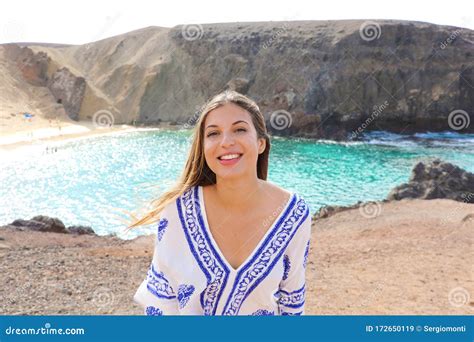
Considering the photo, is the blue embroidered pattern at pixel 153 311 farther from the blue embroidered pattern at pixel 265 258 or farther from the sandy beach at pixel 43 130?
the sandy beach at pixel 43 130

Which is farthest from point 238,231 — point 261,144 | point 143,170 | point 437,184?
point 143,170

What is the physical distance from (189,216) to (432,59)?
190 ft

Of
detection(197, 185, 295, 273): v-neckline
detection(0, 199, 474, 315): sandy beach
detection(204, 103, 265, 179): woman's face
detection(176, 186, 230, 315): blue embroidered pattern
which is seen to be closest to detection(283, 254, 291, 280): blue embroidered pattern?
detection(197, 185, 295, 273): v-neckline

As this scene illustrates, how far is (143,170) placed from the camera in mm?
29250

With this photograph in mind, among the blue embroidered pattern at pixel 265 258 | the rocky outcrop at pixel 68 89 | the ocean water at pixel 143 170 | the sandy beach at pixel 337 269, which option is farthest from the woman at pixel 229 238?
the rocky outcrop at pixel 68 89

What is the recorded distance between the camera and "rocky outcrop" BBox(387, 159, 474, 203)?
56.4 feet

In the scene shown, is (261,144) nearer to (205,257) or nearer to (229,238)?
(229,238)

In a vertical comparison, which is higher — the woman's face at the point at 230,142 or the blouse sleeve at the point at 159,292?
the woman's face at the point at 230,142

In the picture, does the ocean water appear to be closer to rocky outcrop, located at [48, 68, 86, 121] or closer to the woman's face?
rocky outcrop, located at [48, 68, 86, 121]

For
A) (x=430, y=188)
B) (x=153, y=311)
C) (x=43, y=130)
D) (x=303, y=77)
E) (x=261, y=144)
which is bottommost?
(x=43, y=130)

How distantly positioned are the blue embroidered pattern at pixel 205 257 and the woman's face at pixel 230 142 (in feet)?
0.85

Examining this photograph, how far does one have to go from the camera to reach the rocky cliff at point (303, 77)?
2066 inches

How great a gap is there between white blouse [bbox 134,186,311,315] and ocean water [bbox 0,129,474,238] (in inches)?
484

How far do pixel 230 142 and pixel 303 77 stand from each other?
54401 millimetres
